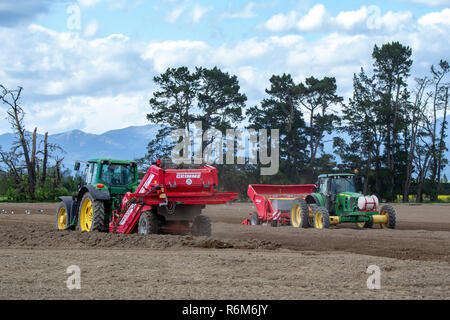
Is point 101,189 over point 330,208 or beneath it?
over

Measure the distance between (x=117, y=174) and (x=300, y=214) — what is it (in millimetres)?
7557

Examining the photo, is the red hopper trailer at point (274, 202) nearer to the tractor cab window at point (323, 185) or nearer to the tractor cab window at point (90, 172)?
the tractor cab window at point (323, 185)

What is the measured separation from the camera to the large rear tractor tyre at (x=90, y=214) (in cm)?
1727

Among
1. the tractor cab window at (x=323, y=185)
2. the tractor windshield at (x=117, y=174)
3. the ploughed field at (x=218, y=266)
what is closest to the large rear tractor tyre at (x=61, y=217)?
the ploughed field at (x=218, y=266)

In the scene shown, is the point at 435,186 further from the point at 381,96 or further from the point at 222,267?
the point at 222,267

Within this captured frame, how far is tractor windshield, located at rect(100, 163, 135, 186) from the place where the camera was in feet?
59.0

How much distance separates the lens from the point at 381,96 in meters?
59.7

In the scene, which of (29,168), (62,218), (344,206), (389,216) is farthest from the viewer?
(29,168)

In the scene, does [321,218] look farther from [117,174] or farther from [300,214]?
[117,174]

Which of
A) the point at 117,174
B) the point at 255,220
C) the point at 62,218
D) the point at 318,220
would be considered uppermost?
the point at 117,174

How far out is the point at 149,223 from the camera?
16312 millimetres

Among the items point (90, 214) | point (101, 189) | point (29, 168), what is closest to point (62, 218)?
point (90, 214)

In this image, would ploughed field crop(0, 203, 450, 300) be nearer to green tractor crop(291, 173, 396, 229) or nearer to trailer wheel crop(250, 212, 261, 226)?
green tractor crop(291, 173, 396, 229)

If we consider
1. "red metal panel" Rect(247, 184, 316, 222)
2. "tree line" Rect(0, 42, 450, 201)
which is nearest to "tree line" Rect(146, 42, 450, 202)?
"tree line" Rect(0, 42, 450, 201)
